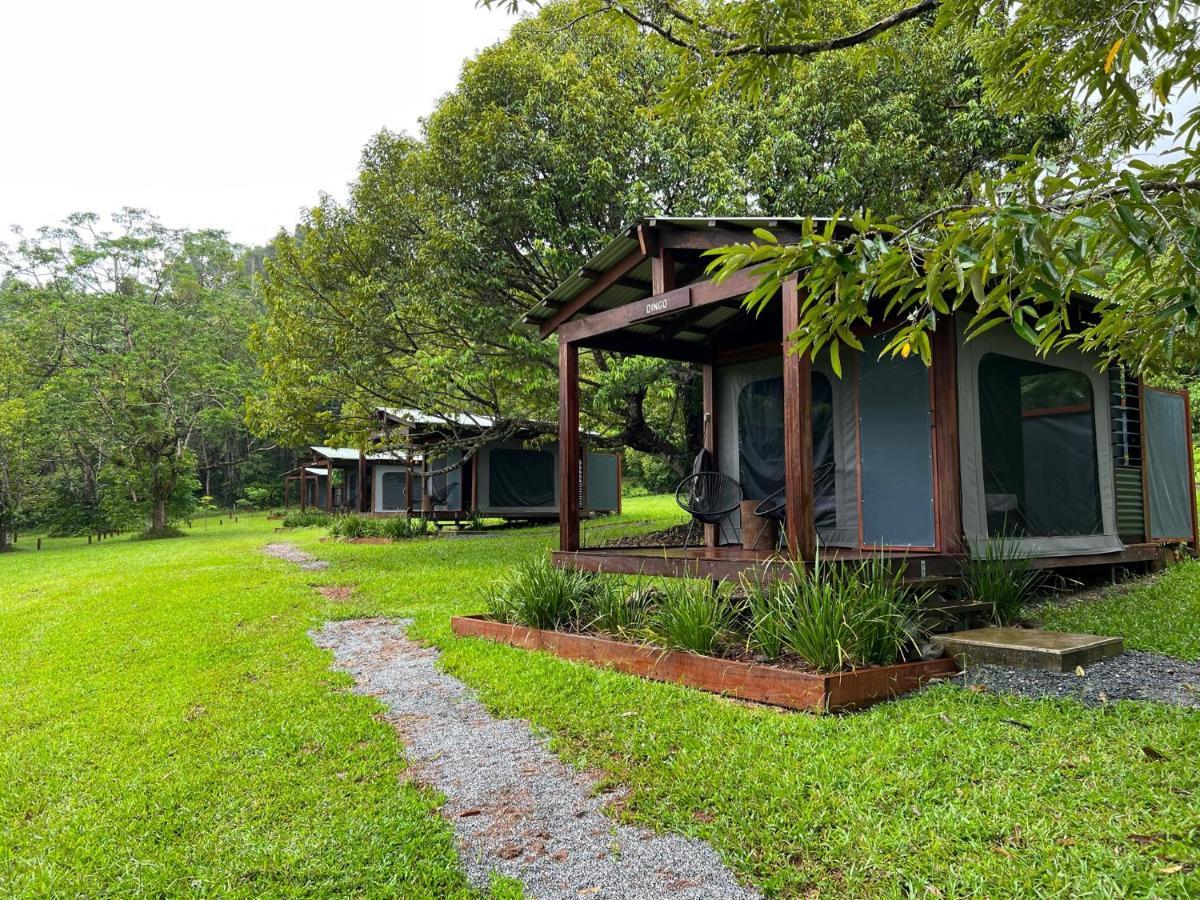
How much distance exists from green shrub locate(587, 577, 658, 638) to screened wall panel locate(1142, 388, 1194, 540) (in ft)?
17.9

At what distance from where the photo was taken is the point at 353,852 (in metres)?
2.25

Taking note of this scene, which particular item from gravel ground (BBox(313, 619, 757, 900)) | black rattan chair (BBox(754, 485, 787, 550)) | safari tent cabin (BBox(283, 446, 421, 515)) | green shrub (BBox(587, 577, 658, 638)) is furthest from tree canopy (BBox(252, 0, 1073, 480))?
gravel ground (BBox(313, 619, 757, 900))

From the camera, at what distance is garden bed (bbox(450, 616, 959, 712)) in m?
3.28

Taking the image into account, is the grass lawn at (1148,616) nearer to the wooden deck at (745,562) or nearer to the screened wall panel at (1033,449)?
the wooden deck at (745,562)

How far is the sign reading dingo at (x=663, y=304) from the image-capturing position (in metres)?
5.15

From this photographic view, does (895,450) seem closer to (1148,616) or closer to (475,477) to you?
(1148,616)

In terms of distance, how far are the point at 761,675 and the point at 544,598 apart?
6.15ft

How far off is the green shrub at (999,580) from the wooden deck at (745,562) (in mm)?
112

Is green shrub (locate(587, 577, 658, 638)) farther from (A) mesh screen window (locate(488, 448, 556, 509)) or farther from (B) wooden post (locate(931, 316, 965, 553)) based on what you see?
(A) mesh screen window (locate(488, 448, 556, 509))

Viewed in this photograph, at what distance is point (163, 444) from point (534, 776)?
2275 centimetres

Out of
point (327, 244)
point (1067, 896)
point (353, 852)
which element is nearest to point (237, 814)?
point (353, 852)

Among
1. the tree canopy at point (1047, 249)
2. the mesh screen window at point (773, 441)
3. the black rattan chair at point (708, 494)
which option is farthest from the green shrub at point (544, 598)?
the tree canopy at point (1047, 249)

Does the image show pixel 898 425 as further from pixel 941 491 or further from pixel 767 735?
pixel 767 735

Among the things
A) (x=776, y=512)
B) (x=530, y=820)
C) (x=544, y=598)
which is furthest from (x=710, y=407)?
(x=530, y=820)
